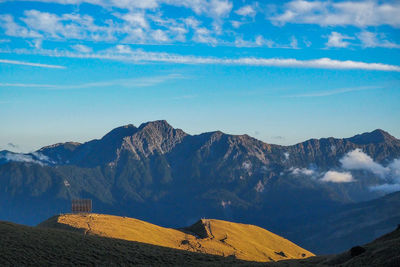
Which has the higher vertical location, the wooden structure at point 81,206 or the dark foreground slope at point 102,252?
the wooden structure at point 81,206

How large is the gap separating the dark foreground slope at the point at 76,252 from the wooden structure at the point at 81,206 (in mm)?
86081

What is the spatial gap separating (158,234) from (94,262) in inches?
3726

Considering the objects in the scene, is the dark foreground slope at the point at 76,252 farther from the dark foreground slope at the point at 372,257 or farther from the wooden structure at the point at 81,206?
the wooden structure at the point at 81,206

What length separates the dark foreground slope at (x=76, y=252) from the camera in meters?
85.4

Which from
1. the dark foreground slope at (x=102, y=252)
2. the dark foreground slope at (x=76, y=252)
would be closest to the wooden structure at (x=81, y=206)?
the dark foreground slope at (x=102, y=252)

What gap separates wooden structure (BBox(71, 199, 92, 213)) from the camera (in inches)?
7569

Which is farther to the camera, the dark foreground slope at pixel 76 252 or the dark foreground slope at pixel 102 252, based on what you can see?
the dark foreground slope at pixel 76 252

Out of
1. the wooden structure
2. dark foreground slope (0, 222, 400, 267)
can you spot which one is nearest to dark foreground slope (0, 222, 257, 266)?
dark foreground slope (0, 222, 400, 267)

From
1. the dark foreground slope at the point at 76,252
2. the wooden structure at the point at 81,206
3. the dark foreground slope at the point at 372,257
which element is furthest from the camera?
the wooden structure at the point at 81,206

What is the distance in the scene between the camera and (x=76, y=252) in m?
91.5

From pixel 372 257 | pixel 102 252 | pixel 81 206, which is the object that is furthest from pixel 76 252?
pixel 81 206

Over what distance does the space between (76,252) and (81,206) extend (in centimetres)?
10422

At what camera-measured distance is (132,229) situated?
17425 cm

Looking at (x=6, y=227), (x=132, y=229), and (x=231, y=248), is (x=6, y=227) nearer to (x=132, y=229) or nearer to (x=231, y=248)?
(x=132, y=229)
